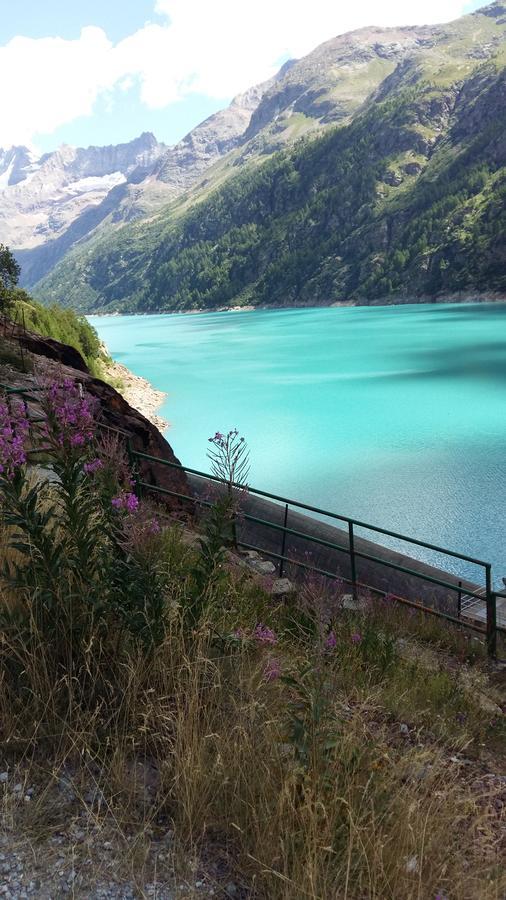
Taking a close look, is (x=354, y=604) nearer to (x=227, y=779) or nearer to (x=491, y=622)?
(x=491, y=622)

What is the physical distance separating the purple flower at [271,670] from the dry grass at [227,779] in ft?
0.18

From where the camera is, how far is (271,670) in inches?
163

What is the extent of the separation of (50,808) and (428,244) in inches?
6661

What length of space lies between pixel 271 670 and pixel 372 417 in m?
41.3

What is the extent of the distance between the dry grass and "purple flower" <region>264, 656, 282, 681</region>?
0.06 m

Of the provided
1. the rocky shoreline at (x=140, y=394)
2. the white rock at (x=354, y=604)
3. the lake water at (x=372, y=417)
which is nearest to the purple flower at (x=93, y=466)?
the white rock at (x=354, y=604)

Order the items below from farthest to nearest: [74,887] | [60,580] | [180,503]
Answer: [180,503]
[60,580]
[74,887]

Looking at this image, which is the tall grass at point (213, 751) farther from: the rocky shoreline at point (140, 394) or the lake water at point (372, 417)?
the rocky shoreline at point (140, 394)

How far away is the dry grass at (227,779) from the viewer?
292cm

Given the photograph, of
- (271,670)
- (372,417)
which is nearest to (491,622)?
(271,670)

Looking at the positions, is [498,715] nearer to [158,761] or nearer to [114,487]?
[158,761]

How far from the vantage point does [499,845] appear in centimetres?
368

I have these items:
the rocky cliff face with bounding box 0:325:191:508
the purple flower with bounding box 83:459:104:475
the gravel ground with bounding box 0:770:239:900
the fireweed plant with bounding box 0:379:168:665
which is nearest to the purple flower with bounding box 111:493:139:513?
the fireweed plant with bounding box 0:379:168:665

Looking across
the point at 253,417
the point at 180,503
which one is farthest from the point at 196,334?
the point at 180,503
